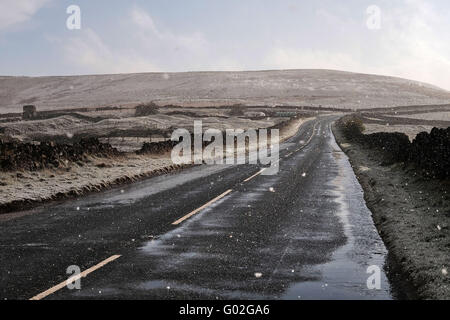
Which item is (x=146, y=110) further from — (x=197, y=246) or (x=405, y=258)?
(x=405, y=258)

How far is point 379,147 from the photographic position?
3494 cm

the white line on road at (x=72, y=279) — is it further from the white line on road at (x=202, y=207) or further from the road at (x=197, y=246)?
the white line on road at (x=202, y=207)

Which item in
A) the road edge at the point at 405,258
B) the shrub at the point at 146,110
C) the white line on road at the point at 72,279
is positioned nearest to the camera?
the white line on road at the point at 72,279

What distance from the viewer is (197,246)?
10.4 metres

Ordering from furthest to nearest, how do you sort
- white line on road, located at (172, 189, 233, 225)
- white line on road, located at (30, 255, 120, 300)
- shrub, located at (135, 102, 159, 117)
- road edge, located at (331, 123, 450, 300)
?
shrub, located at (135, 102, 159, 117)
white line on road, located at (172, 189, 233, 225)
road edge, located at (331, 123, 450, 300)
white line on road, located at (30, 255, 120, 300)

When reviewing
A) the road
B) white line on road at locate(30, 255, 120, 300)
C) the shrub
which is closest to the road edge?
the road

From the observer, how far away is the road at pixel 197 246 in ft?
25.1

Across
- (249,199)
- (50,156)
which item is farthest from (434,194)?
(50,156)

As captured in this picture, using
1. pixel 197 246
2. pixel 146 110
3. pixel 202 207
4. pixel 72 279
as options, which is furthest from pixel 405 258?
pixel 146 110

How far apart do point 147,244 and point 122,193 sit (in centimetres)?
835

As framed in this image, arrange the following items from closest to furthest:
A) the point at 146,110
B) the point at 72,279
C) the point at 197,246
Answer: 1. the point at 72,279
2. the point at 197,246
3. the point at 146,110

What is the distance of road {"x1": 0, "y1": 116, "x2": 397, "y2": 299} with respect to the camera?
7.64 meters

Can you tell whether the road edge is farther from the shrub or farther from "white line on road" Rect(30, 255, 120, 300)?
the shrub

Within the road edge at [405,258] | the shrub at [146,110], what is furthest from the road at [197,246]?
the shrub at [146,110]
